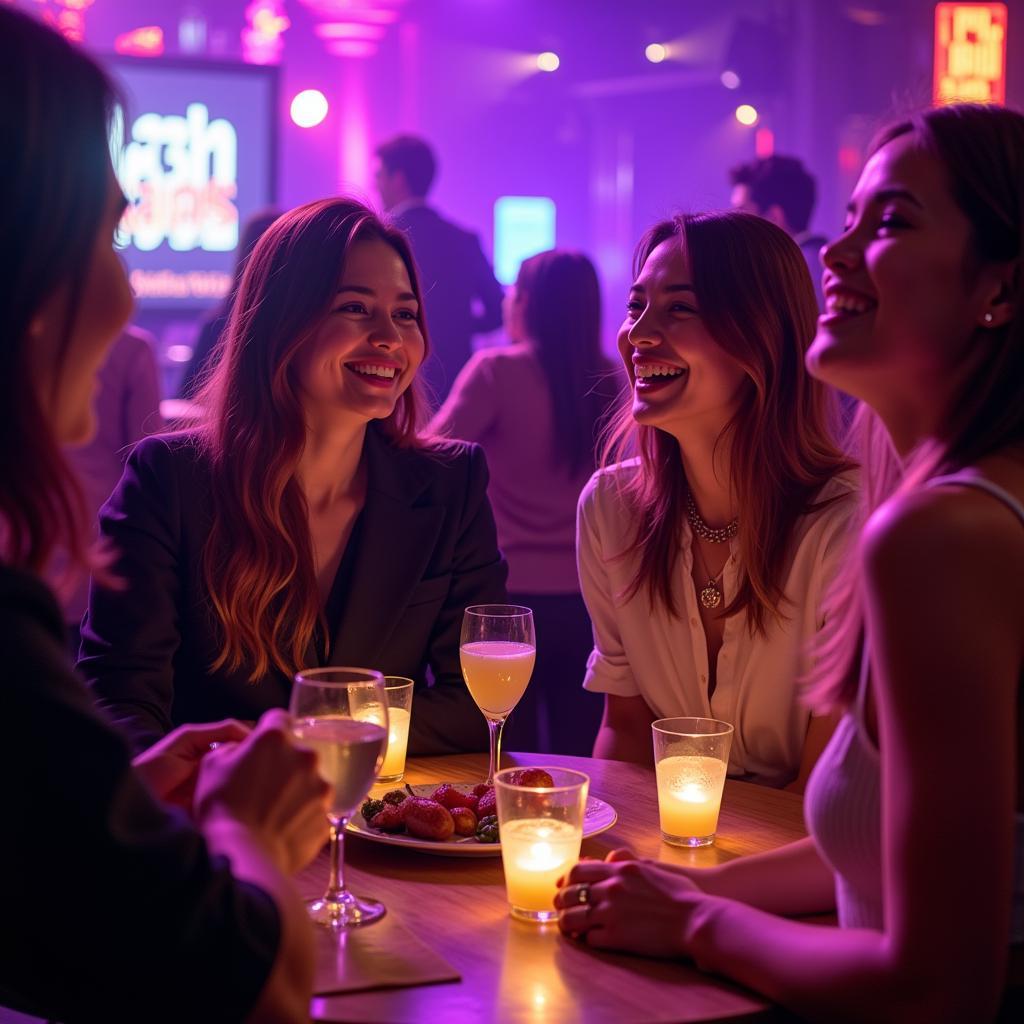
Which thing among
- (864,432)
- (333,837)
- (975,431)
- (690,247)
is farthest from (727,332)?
(333,837)

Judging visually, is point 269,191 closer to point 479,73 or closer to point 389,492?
point 479,73

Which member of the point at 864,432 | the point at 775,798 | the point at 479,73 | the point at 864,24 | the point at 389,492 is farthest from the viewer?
the point at 479,73

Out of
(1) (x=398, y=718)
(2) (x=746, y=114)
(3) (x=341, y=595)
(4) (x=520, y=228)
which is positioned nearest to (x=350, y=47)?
(4) (x=520, y=228)

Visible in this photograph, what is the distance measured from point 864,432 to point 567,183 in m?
10.1

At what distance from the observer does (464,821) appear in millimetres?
1567

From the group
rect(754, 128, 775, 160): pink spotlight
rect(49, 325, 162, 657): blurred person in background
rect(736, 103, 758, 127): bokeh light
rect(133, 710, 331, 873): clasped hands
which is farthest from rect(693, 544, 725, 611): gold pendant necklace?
rect(736, 103, 758, 127): bokeh light

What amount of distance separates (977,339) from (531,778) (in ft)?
2.25

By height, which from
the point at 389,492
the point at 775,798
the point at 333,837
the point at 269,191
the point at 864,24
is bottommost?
the point at 775,798

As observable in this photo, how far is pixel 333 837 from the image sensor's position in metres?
1.35

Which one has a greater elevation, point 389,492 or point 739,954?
point 389,492

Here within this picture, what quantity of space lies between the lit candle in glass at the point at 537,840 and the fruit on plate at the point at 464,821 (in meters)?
0.18

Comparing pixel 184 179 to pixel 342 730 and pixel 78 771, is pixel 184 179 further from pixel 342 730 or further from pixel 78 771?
pixel 78 771

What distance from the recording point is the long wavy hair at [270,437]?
7.13 ft

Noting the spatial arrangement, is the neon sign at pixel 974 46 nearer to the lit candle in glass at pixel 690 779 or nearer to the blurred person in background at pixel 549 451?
the blurred person in background at pixel 549 451
